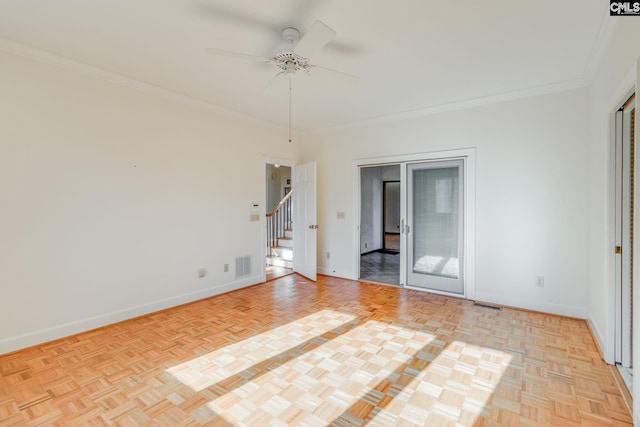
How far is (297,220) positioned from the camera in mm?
5719

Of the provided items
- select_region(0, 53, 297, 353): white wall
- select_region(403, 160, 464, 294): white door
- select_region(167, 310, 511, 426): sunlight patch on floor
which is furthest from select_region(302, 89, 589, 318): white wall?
select_region(0, 53, 297, 353): white wall

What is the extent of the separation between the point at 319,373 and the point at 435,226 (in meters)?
3.00

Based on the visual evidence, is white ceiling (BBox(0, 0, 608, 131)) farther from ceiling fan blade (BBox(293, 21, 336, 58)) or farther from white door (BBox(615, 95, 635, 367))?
white door (BBox(615, 95, 635, 367))

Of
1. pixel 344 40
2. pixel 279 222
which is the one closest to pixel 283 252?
pixel 279 222

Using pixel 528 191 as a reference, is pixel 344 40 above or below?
above

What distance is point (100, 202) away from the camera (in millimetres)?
3221

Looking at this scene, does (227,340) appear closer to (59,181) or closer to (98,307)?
(98,307)

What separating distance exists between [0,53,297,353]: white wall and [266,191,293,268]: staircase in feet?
7.76

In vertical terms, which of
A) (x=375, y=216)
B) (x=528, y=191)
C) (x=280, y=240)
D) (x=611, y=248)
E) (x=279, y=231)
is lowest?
(x=280, y=240)

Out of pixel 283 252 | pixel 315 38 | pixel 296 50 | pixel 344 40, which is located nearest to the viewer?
pixel 315 38

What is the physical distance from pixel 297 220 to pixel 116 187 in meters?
3.05

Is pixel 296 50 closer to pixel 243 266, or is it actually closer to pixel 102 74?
pixel 102 74

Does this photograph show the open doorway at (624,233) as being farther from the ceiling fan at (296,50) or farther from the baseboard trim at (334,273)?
the baseboard trim at (334,273)

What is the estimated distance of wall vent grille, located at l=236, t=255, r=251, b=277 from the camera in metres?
4.71
